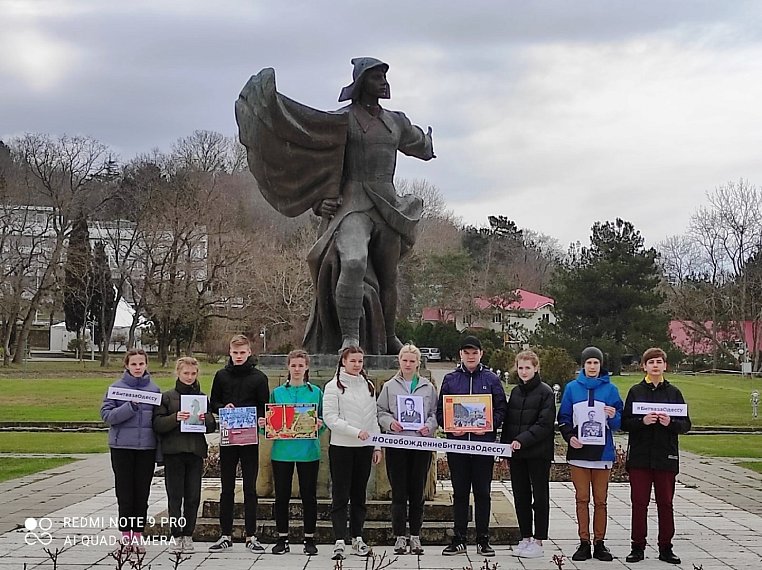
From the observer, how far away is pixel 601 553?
6828 mm

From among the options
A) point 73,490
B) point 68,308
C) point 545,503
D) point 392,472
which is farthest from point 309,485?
point 68,308

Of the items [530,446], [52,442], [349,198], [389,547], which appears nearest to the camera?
[530,446]

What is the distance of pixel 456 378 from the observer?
6.87m

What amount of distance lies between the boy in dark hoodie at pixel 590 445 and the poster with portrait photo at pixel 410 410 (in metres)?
1.07

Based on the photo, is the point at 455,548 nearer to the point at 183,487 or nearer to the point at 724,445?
the point at 183,487

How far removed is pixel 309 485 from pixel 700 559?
3.06m

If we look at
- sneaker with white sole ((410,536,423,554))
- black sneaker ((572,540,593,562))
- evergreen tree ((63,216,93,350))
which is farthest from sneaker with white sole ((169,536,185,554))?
evergreen tree ((63,216,93,350))

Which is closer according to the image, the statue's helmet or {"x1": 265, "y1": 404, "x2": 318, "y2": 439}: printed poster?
{"x1": 265, "y1": 404, "x2": 318, "y2": 439}: printed poster

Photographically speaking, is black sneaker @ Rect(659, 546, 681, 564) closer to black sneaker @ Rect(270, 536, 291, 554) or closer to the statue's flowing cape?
black sneaker @ Rect(270, 536, 291, 554)

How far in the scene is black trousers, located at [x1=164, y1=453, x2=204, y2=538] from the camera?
22.4 feet

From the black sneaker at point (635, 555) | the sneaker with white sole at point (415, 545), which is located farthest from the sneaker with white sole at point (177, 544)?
the black sneaker at point (635, 555)

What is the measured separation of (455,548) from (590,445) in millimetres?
1286

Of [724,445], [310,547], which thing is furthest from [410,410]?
[724,445]

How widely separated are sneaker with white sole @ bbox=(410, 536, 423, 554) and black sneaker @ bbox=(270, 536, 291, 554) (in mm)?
942
